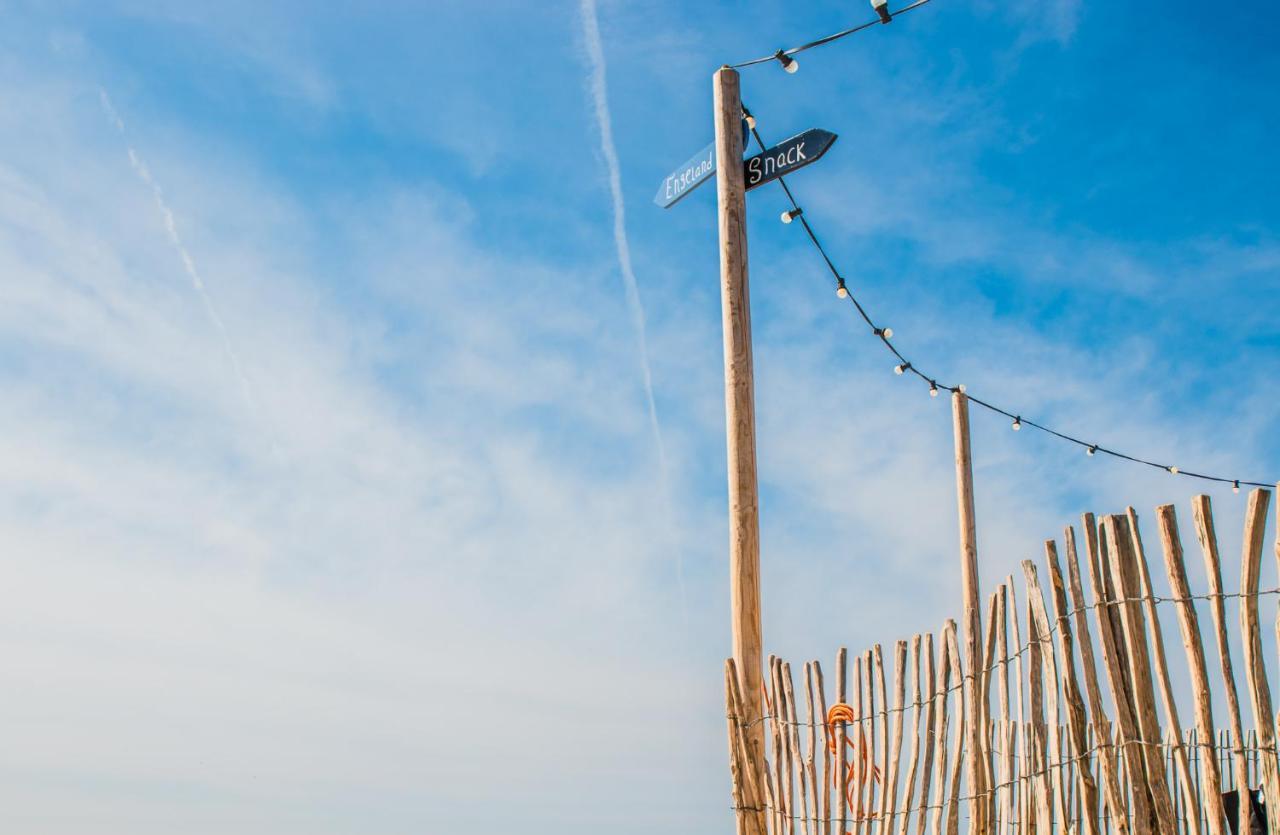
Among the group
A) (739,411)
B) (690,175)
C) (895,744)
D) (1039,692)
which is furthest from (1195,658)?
(690,175)

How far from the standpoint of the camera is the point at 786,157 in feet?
17.5

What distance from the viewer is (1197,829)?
13.2ft

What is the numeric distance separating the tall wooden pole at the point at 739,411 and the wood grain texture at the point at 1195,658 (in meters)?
1.99

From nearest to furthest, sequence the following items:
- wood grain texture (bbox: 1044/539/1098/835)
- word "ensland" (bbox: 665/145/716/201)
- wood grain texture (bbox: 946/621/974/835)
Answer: wood grain texture (bbox: 1044/539/1098/835)
wood grain texture (bbox: 946/621/974/835)
word "ensland" (bbox: 665/145/716/201)

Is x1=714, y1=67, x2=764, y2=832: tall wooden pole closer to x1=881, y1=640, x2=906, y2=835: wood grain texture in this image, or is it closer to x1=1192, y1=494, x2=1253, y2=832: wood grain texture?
x1=881, y1=640, x2=906, y2=835: wood grain texture

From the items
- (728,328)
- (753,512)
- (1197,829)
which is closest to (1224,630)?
(1197,829)

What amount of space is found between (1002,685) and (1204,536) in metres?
1.45

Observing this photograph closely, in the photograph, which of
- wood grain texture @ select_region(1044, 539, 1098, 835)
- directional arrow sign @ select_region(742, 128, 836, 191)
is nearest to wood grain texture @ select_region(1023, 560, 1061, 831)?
wood grain texture @ select_region(1044, 539, 1098, 835)

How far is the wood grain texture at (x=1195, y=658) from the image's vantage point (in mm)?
3359

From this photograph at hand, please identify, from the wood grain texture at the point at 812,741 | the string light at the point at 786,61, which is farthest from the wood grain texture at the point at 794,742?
the string light at the point at 786,61

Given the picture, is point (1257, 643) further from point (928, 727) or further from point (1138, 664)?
point (928, 727)

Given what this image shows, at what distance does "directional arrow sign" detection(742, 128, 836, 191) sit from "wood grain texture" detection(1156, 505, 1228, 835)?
2365 mm

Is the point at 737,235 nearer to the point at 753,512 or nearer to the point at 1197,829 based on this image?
the point at 753,512

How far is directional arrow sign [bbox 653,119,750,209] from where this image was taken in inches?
224
